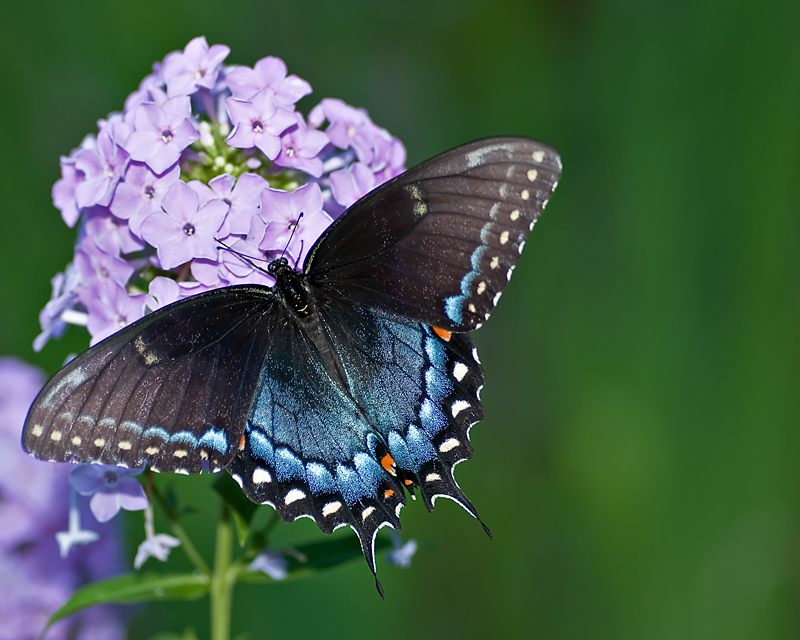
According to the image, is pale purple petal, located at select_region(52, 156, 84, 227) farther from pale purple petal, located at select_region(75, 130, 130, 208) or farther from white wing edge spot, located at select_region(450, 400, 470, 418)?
white wing edge spot, located at select_region(450, 400, 470, 418)

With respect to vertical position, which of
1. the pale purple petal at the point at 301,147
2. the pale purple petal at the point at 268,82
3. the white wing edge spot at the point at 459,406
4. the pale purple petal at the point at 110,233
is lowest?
the white wing edge spot at the point at 459,406

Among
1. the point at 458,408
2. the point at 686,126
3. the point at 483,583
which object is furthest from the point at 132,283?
the point at 686,126

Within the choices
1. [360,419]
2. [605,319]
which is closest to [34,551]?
[360,419]

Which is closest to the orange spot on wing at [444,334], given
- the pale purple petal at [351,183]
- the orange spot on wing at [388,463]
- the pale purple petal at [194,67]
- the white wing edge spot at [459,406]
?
the white wing edge spot at [459,406]

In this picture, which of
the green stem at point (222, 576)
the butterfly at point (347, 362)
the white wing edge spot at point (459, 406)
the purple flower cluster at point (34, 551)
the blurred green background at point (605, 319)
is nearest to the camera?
the butterfly at point (347, 362)

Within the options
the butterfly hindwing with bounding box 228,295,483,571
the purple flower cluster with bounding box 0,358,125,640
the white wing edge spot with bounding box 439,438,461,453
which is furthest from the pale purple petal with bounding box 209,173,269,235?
the purple flower cluster with bounding box 0,358,125,640

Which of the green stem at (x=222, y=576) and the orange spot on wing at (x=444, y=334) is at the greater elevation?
the orange spot on wing at (x=444, y=334)

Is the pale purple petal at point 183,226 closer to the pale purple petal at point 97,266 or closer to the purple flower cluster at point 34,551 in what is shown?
the pale purple petal at point 97,266
